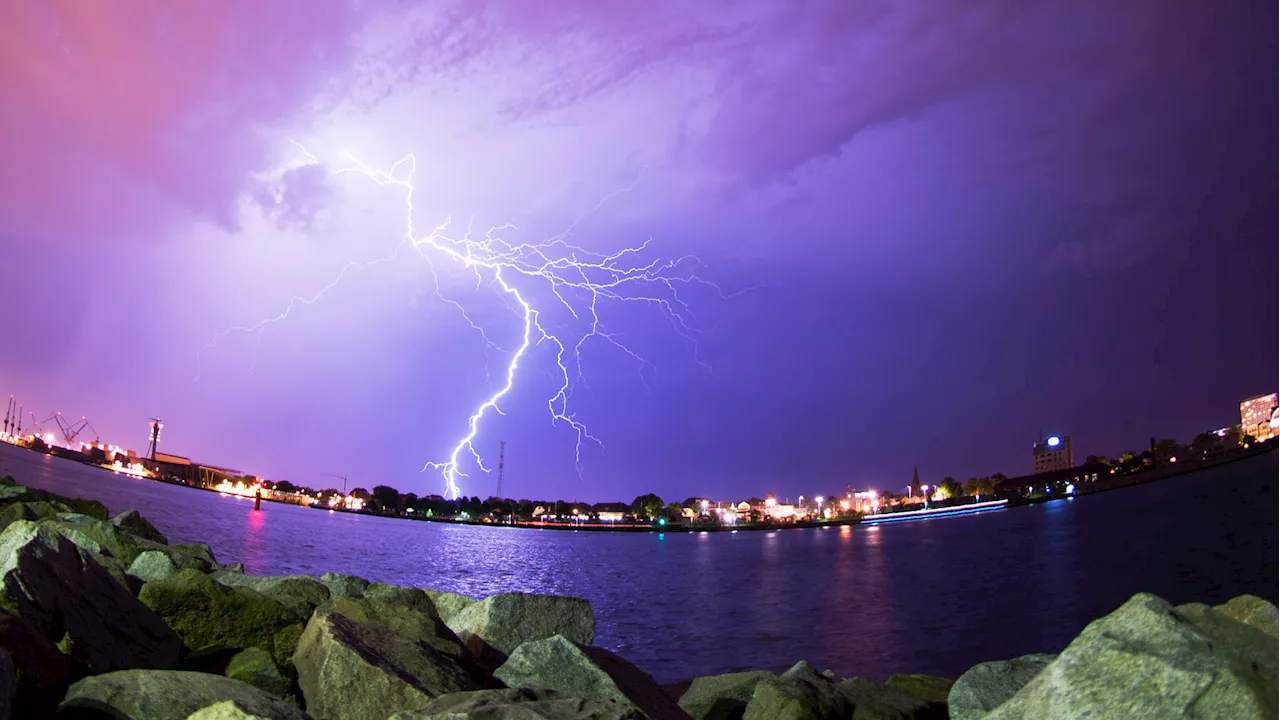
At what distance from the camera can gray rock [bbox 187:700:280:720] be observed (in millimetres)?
3957

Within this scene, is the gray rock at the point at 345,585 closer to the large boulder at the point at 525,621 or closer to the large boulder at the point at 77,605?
the large boulder at the point at 525,621

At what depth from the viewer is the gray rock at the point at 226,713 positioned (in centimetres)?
396

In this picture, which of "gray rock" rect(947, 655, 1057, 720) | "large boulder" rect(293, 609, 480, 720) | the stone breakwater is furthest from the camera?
"gray rock" rect(947, 655, 1057, 720)

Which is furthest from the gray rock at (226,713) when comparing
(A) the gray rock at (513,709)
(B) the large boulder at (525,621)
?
(B) the large boulder at (525,621)

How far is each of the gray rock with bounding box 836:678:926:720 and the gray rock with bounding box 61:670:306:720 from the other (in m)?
7.28

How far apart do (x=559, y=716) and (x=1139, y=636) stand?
3.57 meters

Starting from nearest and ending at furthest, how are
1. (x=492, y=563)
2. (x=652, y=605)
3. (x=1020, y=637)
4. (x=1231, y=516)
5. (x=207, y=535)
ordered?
1. (x=1020, y=637)
2. (x=652, y=605)
3. (x=207, y=535)
4. (x=492, y=563)
5. (x=1231, y=516)

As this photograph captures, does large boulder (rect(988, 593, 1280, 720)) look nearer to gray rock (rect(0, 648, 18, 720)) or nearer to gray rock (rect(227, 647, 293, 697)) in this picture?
gray rock (rect(227, 647, 293, 697))

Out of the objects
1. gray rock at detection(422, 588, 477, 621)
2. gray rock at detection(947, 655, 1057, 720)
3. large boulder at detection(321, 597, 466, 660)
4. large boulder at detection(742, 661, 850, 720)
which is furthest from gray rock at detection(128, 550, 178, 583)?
gray rock at detection(947, 655, 1057, 720)

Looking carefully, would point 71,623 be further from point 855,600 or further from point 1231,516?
point 1231,516

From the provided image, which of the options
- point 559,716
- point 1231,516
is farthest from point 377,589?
point 1231,516

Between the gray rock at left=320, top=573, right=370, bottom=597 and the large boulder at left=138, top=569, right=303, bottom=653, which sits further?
the gray rock at left=320, top=573, right=370, bottom=597

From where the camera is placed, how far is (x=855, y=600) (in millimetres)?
36938

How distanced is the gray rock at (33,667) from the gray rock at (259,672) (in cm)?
142
